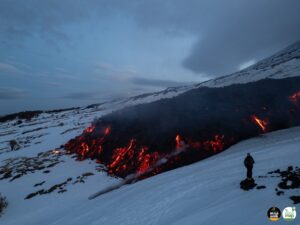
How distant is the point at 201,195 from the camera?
1823 cm

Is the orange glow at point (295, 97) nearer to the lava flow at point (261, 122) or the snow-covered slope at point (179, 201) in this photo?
the lava flow at point (261, 122)

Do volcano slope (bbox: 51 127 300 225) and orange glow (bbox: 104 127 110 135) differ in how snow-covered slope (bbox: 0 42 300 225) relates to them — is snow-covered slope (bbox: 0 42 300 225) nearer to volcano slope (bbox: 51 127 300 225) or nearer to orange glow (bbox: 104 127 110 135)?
volcano slope (bbox: 51 127 300 225)

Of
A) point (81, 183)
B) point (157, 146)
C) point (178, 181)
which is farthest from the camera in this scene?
point (157, 146)

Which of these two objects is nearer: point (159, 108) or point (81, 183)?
point (81, 183)

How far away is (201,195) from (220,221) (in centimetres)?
445

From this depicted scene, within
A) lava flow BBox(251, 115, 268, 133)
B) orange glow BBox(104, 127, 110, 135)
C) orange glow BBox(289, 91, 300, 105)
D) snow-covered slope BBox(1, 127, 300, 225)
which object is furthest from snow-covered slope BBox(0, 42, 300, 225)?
orange glow BBox(289, 91, 300, 105)

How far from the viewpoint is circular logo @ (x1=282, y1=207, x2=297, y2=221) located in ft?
39.7

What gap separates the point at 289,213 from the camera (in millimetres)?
12398

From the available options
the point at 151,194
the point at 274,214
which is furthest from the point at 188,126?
the point at 274,214

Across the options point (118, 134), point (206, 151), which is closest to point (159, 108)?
point (118, 134)

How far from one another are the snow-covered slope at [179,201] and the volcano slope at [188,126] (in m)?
5.52

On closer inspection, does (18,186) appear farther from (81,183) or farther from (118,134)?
(118,134)

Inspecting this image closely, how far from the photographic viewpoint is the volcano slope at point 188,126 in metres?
34.5

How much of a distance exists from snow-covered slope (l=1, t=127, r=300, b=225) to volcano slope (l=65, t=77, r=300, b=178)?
5515mm
